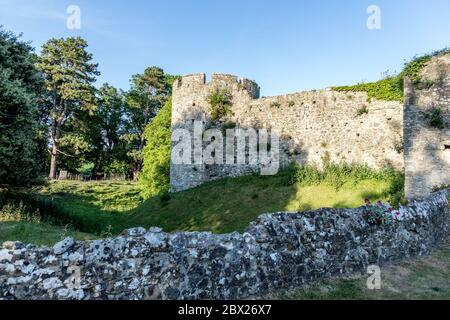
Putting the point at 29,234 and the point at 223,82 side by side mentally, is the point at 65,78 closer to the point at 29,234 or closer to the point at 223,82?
the point at 223,82

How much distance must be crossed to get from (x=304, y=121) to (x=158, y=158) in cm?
1698

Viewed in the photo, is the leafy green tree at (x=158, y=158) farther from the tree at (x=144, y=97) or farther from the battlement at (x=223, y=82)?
the tree at (x=144, y=97)

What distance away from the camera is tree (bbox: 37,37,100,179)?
44438 millimetres

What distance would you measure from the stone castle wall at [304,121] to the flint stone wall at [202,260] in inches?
529

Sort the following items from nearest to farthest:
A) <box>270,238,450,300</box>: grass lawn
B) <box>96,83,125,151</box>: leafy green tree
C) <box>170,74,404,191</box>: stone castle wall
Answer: <box>270,238,450,300</box>: grass lawn, <box>170,74,404,191</box>: stone castle wall, <box>96,83,125,151</box>: leafy green tree

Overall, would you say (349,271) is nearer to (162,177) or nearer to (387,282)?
Result: (387,282)

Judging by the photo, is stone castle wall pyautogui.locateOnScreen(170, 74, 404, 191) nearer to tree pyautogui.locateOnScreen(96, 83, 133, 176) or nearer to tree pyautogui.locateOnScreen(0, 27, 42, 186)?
tree pyautogui.locateOnScreen(0, 27, 42, 186)

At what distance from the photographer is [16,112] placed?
14.5m

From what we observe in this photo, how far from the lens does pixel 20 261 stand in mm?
4625

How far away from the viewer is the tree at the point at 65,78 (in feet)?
146

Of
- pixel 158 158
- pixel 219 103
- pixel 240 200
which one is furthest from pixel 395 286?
pixel 158 158

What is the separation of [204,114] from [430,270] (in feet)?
66.8

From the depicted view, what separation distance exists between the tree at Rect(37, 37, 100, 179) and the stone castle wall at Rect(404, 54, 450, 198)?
133 ft

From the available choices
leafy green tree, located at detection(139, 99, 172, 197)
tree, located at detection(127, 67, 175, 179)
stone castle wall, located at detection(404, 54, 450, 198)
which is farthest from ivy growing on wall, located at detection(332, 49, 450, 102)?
tree, located at detection(127, 67, 175, 179)
